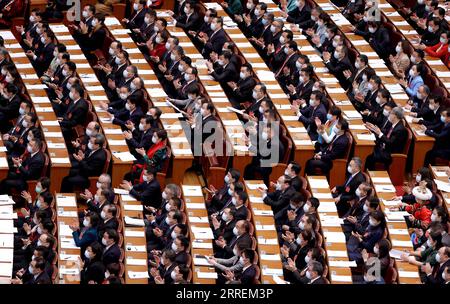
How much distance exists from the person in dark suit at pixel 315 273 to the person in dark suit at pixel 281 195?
1700 mm

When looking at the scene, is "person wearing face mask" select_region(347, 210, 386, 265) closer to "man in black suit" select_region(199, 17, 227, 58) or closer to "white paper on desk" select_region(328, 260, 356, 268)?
"white paper on desk" select_region(328, 260, 356, 268)

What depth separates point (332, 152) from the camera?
18984mm

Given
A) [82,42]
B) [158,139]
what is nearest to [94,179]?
[158,139]

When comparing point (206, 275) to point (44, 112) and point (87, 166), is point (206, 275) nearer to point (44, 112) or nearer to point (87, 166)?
point (87, 166)

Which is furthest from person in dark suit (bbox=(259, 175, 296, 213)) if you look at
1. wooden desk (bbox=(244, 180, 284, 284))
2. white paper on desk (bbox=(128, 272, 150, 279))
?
white paper on desk (bbox=(128, 272, 150, 279))

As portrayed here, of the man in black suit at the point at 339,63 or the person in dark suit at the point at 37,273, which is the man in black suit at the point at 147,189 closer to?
the person in dark suit at the point at 37,273

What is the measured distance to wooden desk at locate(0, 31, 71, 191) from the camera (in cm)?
1872

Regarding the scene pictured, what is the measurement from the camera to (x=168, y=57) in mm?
21297

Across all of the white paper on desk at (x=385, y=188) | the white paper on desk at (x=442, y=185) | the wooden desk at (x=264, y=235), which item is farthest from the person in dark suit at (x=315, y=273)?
the white paper on desk at (x=442, y=185)

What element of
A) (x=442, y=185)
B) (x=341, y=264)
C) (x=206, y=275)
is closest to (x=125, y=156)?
(x=206, y=275)

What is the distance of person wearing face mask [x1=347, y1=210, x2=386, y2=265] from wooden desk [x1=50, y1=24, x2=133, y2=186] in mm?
3531

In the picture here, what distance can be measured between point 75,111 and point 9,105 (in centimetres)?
108

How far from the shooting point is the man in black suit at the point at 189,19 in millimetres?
22406
